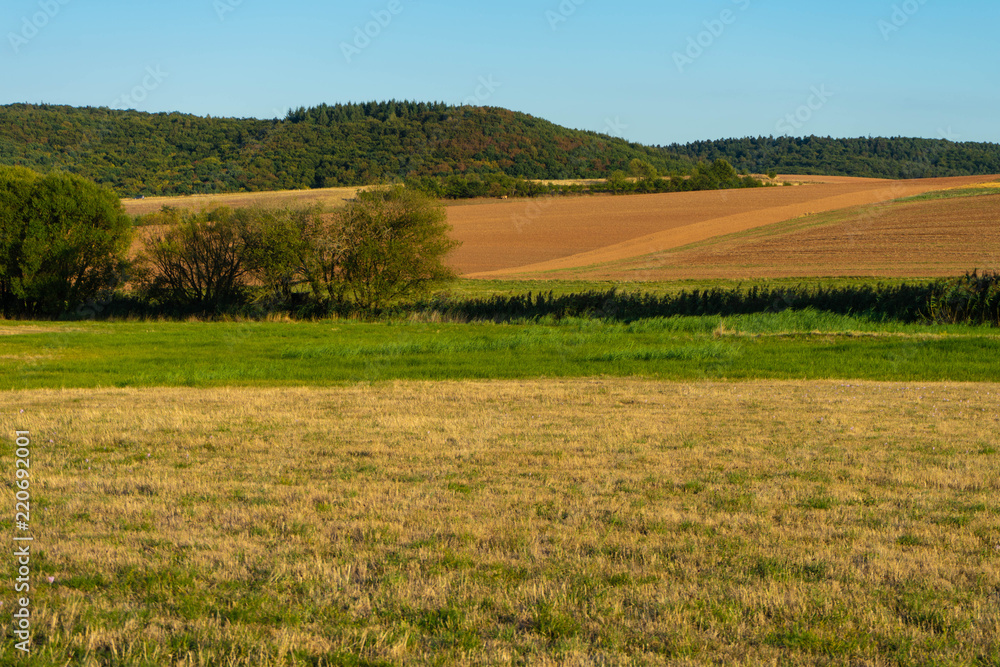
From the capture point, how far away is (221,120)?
407 ft

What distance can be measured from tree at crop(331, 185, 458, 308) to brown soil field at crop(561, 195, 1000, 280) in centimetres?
1680

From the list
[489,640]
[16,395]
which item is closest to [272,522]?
[489,640]

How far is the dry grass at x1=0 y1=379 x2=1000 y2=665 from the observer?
4387 mm

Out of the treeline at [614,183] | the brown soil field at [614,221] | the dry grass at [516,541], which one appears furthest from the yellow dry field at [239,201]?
the dry grass at [516,541]

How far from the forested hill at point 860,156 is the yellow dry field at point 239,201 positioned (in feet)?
312

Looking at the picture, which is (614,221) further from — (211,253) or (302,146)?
(211,253)

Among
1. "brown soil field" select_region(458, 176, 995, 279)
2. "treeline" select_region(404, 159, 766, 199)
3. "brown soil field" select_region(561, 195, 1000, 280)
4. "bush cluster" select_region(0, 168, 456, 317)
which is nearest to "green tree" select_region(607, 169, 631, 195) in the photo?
"treeline" select_region(404, 159, 766, 199)

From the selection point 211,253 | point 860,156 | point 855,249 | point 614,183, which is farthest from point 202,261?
point 860,156

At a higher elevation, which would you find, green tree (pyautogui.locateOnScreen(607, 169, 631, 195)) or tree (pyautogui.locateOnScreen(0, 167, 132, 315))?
green tree (pyautogui.locateOnScreen(607, 169, 631, 195))

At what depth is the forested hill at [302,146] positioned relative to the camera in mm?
89125

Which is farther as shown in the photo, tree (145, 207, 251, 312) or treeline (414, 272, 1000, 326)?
tree (145, 207, 251, 312)

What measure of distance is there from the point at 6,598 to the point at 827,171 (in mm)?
158437

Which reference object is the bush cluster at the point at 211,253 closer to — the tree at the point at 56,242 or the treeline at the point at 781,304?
the tree at the point at 56,242

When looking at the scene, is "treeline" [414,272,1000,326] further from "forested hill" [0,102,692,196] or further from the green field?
"forested hill" [0,102,692,196]
